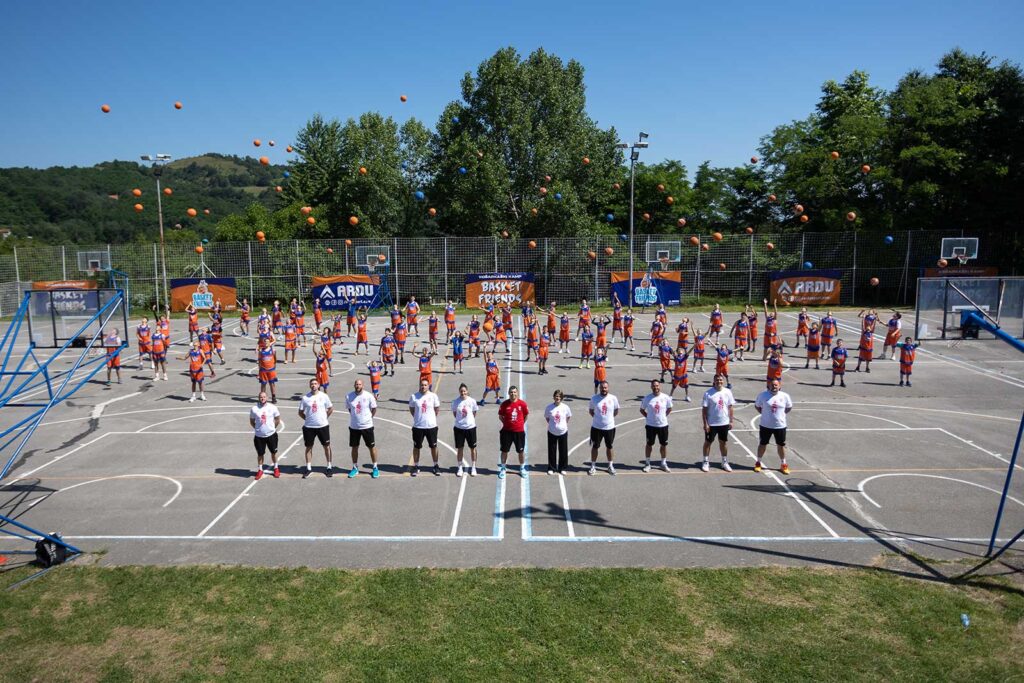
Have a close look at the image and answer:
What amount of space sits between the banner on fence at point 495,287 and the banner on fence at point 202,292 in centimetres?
1457

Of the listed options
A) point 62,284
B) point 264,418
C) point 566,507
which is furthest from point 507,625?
point 62,284

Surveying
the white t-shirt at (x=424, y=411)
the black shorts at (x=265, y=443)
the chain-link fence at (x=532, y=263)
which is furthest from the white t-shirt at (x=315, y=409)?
the chain-link fence at (x=532, y=263)

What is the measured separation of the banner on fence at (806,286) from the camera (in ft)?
133

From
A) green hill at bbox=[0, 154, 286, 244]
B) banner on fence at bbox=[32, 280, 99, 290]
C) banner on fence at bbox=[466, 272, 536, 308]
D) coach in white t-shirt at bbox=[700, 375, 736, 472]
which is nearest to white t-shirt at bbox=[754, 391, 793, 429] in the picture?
coach in white t-shirt at bbox=[700, 375, 736, 472]

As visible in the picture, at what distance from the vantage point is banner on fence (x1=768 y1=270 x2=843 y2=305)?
133 ft

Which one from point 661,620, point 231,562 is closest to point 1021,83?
point 661,620

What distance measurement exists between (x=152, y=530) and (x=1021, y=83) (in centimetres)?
5021

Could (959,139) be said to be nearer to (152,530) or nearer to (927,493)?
(927,493)

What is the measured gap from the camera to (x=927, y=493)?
1184 centimetres

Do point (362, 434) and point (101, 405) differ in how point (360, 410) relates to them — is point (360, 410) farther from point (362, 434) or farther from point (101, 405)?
point (101, 405)

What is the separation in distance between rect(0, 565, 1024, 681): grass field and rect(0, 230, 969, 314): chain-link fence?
108 feet

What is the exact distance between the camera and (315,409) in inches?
502

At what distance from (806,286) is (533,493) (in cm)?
3452

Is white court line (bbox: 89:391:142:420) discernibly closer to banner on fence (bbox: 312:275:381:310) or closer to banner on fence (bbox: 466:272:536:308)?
banner on fence (bbox: 312:275:381:310)
